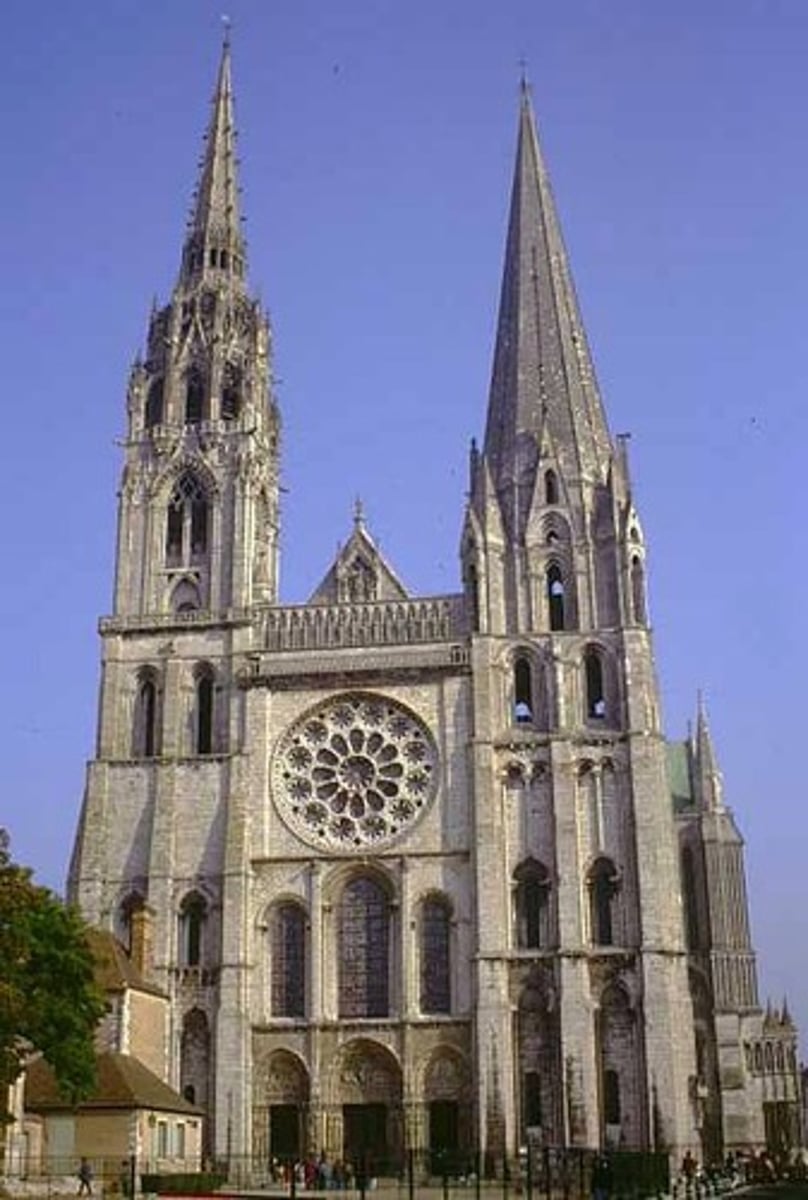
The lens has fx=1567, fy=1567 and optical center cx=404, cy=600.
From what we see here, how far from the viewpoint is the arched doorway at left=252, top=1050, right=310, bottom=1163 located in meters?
48.5

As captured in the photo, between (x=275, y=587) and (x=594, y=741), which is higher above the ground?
(x=275, y=587)

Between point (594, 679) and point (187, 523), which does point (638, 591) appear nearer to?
point (594, 679)

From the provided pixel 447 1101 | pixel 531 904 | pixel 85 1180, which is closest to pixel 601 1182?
pixel 85 1180

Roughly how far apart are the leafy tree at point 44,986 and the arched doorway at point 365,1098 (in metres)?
15.1

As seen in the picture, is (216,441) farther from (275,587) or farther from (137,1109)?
(137,1109)

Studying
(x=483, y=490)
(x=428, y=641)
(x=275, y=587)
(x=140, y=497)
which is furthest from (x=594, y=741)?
(x=140, y=497)

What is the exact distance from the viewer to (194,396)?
59406 mm

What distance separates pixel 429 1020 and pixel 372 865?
17.1 ft

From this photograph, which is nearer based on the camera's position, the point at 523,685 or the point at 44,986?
the point at 44,986

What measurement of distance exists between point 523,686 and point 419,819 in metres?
5.79

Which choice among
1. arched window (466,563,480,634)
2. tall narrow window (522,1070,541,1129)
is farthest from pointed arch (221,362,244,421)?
tall narrow window (522,1070,541,1129)

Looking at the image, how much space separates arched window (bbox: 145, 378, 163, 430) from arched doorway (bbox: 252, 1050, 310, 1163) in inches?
932

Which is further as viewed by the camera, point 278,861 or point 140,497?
point 140,497

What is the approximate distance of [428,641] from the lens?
52875mm
